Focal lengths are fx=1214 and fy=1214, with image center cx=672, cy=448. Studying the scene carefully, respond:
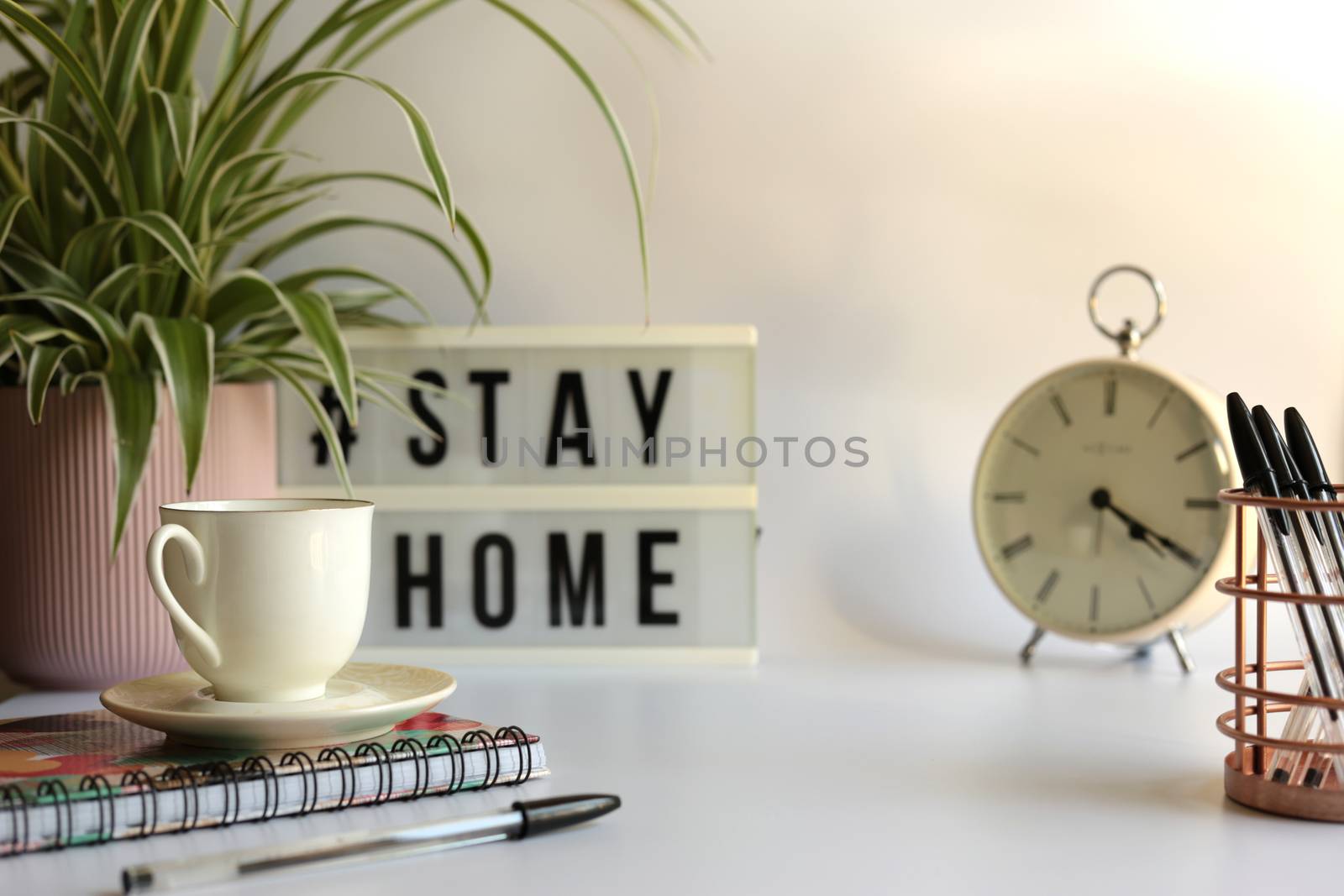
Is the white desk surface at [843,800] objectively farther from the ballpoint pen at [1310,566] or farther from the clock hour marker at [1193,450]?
the clock hour marker at [1193,450]

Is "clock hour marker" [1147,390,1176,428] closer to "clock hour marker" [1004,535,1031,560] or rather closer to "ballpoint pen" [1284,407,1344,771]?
"clock hour marker" [1004,535,1031,560]

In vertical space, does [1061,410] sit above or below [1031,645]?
above

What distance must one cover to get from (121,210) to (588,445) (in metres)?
0.41

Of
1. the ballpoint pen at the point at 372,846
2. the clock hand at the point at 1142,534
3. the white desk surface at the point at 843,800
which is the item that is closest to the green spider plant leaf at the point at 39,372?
the white desk surface at the point at 843,800

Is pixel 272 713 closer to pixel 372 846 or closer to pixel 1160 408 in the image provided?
pixel 372 846

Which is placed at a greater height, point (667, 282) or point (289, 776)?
point (667, 282)

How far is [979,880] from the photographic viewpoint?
521 millimetres

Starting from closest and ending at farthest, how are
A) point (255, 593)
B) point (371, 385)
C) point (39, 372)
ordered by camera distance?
point (255, 593) → point (39, 372) → point (371, 385)

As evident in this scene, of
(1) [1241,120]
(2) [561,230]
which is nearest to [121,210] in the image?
(2) [561,230]

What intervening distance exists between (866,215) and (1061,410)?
0.89ft

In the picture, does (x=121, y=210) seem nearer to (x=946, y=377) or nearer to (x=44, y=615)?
(x=44, y=615)

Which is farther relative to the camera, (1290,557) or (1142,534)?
(1142,534)

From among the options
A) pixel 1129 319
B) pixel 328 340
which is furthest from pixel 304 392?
pixel 1129 319

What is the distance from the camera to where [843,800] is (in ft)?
2.10
